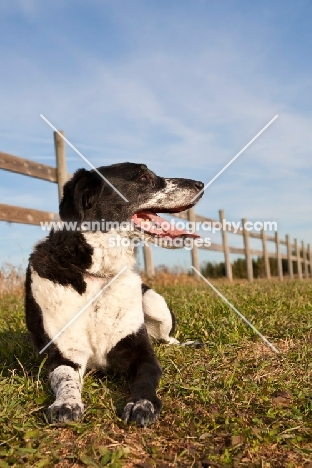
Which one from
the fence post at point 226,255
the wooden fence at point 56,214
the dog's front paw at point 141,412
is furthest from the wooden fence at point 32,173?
the fence post at point 226,255

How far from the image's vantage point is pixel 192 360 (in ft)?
13.4

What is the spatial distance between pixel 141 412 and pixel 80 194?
5.38ft

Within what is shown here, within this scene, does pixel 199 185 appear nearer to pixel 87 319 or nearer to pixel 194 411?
pixel 87 319

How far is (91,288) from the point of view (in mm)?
3695

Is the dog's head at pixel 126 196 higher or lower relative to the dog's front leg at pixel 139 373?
higher

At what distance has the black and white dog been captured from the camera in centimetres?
359

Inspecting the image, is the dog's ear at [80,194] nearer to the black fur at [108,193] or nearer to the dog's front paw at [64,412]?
the black fur at [108,193]

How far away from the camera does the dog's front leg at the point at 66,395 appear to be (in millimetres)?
2926

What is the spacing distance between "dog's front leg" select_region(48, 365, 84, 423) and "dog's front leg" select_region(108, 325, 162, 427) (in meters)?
0.29

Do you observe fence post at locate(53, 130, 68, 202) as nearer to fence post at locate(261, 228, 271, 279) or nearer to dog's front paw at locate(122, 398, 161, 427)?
dog's front paw at locate(122, 398, 161, 427)

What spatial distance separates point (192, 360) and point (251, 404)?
91 centimetres

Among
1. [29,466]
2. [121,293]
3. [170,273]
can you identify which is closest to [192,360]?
[121,293]

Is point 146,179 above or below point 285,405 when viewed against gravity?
above

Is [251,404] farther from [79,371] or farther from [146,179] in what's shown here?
[146,179]
